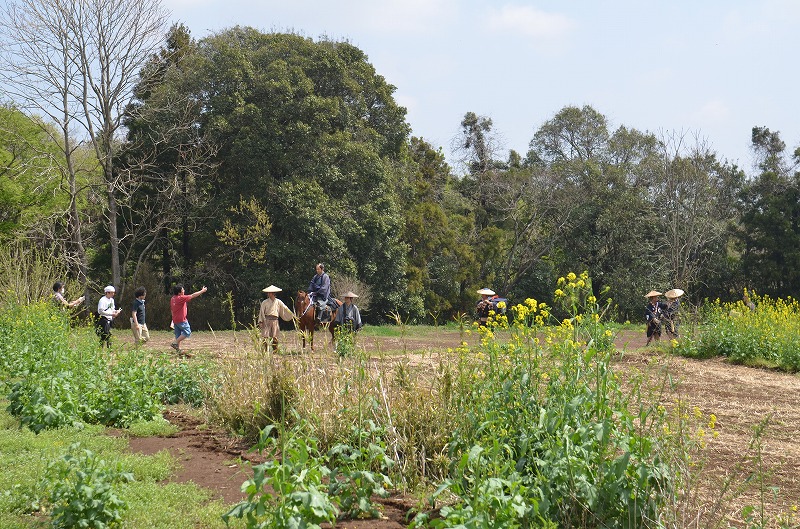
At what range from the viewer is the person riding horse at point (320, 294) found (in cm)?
1509

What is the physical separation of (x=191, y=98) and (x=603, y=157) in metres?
19.8

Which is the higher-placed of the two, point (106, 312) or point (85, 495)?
point (106, 312)

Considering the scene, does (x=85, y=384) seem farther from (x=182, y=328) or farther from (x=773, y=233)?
(x=773, y=233)

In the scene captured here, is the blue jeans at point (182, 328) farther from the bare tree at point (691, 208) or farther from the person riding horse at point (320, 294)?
the bare tree at point (691, 208)

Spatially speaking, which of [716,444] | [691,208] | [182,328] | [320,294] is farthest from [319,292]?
[691,208]

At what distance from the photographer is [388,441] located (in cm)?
586

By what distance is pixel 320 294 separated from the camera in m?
15.3

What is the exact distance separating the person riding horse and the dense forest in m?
10.0

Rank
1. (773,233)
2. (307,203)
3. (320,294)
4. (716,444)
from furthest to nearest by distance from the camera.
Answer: (773,233)
(307,203)
(320,294)
(716,444)

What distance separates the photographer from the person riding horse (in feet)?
49.5

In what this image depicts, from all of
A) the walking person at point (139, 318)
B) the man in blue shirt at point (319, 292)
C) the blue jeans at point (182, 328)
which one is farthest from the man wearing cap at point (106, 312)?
the man in blue shirt at point (319, 292)

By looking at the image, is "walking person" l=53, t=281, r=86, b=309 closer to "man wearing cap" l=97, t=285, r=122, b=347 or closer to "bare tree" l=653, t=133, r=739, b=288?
"man wearing cap" l=97, t=285, r=122, b=347

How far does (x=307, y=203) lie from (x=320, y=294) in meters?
10.8

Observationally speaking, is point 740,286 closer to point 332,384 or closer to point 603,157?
point 603,157
